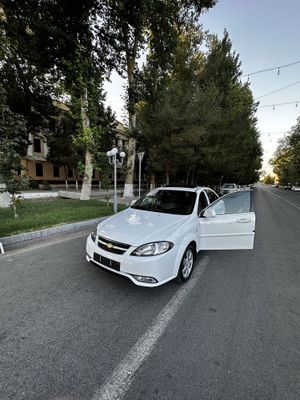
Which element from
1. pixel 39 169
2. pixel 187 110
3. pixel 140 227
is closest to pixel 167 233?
pixel 140 227

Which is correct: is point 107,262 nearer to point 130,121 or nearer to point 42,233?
point 42,233

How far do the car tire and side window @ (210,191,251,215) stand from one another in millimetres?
1078

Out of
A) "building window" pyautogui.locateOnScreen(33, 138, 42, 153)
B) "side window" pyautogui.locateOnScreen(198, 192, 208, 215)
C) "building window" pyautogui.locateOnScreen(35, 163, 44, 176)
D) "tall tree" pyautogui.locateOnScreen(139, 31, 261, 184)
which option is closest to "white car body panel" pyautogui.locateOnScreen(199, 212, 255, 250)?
"side window" pyautogui.locateOnScreen(198, 192, 208, 215)

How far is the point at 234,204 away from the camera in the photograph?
4.50 metres

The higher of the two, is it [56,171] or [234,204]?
[56,171]

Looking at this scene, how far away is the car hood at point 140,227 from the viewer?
312 cm

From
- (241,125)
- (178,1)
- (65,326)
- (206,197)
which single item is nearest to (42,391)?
(65,326)

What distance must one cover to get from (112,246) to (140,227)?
549 mm

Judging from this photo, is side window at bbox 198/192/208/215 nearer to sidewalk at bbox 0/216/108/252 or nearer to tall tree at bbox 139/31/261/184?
sidewalk at bbox 0/216/108/252

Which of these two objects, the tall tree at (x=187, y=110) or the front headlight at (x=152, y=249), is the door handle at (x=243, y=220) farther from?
the tall tree at (x=187, y=110)

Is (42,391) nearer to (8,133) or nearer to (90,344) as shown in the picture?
(90,344)

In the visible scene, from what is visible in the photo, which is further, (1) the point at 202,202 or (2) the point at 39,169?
(2) the point at 39,169

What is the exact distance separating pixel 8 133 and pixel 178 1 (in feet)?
44.6

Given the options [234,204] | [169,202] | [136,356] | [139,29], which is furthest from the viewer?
[139,29]
